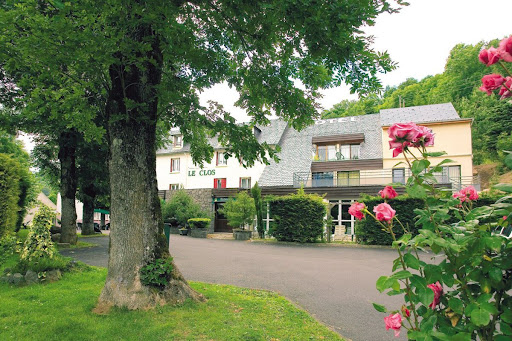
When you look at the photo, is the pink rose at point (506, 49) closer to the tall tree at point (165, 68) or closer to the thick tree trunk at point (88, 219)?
the tall tree at point (165, 68)

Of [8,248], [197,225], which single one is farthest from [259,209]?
[8,248]

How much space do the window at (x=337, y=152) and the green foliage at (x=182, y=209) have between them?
11.1 m

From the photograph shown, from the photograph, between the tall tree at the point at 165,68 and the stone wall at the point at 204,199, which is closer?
the tall tree at the point at 165,68

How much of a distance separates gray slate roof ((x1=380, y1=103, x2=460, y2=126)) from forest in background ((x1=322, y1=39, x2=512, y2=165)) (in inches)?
110

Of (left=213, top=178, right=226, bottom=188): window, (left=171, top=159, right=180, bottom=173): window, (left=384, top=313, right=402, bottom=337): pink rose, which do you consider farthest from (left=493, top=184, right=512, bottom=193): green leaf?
(left=171, top=159, right=180, bottom=173): window

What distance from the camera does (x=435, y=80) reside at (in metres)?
50.4

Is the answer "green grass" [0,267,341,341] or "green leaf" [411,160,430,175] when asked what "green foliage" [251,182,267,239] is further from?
"green leaf" [411,160,430,175]

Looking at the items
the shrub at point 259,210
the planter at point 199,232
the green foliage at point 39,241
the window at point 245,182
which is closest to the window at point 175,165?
the window at point 245,182

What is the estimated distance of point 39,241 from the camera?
725cm

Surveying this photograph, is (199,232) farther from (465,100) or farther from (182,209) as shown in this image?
(465,100)

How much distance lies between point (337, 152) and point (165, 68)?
22417 millimetres

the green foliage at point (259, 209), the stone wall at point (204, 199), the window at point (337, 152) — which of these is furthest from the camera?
the stone wall at point (204, 199)

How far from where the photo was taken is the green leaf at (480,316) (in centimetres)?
146

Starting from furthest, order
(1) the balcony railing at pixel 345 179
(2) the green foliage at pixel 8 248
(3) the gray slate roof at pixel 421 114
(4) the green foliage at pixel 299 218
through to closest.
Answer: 1. (3) the gray slate roof at pixel 421 114
2. (1) the balcony railing at pixel 345 179
3. (4) the green foliage at pixel 299 218
4. (2) the green foliage at pixel 8 248
